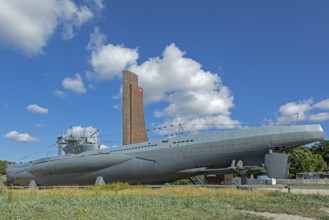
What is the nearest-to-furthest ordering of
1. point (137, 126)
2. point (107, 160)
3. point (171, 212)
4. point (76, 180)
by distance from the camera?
point (171, 212), point (107, 160), point (76, 180), point (137, 126)

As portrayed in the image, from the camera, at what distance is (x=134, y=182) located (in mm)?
31578

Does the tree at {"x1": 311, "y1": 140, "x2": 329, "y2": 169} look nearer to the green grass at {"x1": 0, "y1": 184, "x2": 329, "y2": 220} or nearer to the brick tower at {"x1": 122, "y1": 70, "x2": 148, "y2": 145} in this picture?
the brick tower at {"x1": 122, "y1": 70, "x2": 148, "y2": 145}

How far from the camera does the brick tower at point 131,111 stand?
52094 millimetres

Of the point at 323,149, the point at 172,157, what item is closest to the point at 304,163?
the point at 323,149

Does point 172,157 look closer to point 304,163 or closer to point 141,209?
point 141,209

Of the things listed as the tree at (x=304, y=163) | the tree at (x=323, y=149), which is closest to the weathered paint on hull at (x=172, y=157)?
the tree at (x=304, y=163)

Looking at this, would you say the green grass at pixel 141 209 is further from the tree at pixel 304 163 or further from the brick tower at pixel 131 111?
the tree at pixel 304 163

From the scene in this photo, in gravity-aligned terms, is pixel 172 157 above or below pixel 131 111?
below

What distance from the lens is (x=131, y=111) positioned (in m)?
52.7

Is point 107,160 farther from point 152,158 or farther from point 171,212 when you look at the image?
point 171,212

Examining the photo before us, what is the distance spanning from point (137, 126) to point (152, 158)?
2380cm

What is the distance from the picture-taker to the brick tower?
52.1m

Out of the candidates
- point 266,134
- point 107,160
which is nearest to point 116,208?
point 266,134

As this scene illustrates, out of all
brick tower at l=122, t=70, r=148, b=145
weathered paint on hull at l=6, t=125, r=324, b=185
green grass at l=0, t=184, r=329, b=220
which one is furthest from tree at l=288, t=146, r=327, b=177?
green grass at l=0, t=184, r=329, b=220
